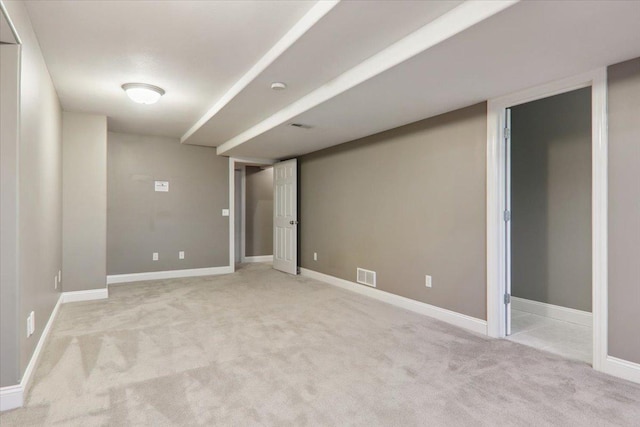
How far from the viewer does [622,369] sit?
94.3 inches

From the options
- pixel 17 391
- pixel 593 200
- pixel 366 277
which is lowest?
pixel 17 391

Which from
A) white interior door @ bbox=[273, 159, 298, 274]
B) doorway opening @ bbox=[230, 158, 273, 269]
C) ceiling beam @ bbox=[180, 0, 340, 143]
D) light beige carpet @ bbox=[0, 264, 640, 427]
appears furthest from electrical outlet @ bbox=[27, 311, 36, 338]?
doorway opening @ bbox=[230, 158, 273, 269]

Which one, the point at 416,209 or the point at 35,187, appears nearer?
the point at 35,187

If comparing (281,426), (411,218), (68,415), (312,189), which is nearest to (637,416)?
(281,426)

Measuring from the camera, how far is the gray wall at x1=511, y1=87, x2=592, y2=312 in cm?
363

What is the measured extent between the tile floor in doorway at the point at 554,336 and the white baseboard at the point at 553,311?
6 cm

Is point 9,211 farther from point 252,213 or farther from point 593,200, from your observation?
point 252,213

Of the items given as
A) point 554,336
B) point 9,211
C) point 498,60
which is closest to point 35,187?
point 9,211

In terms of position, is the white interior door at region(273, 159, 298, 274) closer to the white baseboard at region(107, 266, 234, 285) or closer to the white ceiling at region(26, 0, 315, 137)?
the white baseboard at region(107, 266, 234, 285)

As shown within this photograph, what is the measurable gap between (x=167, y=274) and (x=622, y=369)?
19.4 ft

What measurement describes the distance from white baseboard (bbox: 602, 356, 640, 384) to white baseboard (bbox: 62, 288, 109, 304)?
5364 mm

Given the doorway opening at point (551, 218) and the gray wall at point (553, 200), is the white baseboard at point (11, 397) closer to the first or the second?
the doorway opening at point (551, 218)

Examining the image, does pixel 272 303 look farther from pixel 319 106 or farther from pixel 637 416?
pixel 637 416

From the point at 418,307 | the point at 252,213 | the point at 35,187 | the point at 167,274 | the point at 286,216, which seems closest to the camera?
the point at 35,187
